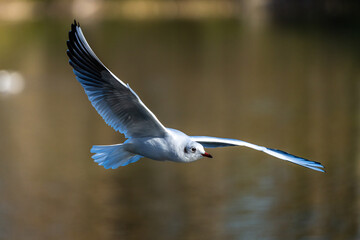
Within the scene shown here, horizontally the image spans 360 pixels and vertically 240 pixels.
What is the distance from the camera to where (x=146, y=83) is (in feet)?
105

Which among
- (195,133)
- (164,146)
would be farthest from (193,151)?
(195,133)

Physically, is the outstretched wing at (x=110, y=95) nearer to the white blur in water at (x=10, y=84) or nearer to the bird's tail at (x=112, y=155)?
the bird's tail at (x=112, y=155)

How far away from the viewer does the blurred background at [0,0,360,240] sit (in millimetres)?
15625

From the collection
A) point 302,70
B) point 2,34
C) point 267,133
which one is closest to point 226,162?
point 267,133

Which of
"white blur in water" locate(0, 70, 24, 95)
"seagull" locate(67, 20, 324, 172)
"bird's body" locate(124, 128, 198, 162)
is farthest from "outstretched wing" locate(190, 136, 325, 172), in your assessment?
"white blur in water" locate(0, 70, 24, 95)

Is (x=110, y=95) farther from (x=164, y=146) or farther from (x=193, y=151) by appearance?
Result: (x=193, y=151)

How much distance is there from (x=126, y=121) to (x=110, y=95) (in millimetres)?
247

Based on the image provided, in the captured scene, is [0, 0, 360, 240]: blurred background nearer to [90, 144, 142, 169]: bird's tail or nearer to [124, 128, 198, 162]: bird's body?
[90, 144, 142, 169]: bird's tail

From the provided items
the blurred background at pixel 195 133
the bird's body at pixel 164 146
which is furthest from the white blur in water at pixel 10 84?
the bird's body at pixel 164 146

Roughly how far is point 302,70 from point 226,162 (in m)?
17.5

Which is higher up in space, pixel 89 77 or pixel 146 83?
pixel 89 77

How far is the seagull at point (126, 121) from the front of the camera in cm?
533

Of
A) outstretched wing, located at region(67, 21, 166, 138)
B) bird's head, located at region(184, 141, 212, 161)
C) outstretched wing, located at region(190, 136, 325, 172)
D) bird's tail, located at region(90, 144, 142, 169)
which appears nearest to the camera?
bird's head, located at region(184, 141, 212, 161)

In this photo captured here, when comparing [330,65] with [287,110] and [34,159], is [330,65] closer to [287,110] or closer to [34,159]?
[287,110]
